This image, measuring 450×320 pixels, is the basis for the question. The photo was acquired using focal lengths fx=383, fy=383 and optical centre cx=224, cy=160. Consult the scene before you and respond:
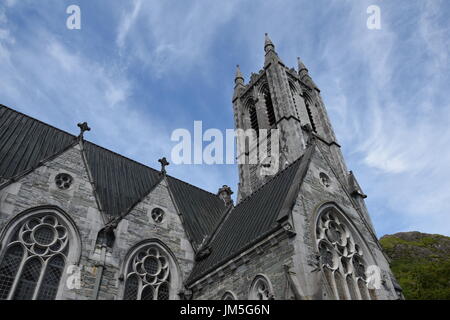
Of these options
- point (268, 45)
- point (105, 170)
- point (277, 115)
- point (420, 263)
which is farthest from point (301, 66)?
point (105, 170)

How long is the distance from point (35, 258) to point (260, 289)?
7.11 m

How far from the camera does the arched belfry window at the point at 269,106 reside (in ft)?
119

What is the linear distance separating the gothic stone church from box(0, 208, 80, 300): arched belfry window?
3 cm

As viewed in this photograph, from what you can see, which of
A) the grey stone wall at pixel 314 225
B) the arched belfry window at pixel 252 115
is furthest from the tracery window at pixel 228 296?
the arched belfry window at pixel 252 115

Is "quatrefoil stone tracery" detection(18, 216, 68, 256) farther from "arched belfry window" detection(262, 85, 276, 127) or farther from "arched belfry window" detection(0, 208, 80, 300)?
"arched belfry window" detection(262, 85, 276, 127)

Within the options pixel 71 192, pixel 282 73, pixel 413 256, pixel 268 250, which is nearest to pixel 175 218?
pixel 71 192

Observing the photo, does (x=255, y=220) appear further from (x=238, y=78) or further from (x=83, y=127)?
(x=238, y=78)

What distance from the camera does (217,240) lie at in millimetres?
16312

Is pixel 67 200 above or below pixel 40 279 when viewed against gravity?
above

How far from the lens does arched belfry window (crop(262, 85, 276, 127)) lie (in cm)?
3618

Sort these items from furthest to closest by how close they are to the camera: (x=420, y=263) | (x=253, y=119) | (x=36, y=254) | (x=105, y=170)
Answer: (x=420, y=263) < (x=253, y=119) < (x=105, y=170) < (x=36, y=254)

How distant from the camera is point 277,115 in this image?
3394 centimetres

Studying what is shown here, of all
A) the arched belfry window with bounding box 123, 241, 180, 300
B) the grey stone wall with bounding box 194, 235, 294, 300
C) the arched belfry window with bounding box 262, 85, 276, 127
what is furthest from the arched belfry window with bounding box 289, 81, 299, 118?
the grey stone wall with bounding box 194, 235, 294, 300

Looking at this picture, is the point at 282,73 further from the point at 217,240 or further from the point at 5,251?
the point at 5,251
